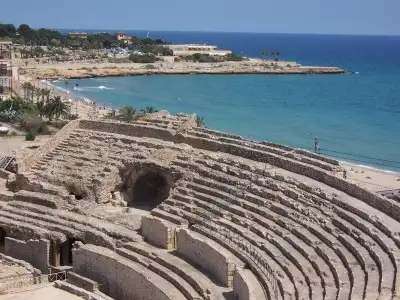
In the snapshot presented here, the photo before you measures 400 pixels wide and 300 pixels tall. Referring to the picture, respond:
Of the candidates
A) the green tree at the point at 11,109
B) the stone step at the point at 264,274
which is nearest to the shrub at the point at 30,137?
the green tree at the point at 11,109

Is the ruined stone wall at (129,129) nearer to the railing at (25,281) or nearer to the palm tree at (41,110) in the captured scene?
the railing at (25,281)

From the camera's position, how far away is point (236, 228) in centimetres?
2039

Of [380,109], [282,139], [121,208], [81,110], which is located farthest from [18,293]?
[380,109]

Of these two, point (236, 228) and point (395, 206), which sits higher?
point (395, 206)

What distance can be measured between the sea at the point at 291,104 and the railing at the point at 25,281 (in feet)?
74.6

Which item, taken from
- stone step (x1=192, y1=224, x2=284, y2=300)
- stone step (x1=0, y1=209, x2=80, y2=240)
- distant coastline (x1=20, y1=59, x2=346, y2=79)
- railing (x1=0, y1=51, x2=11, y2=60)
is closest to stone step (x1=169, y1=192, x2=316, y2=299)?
stone step (x1=192, y1=224, x2=284, y2=300)

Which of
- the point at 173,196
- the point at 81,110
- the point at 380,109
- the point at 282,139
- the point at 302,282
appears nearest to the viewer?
the point at 302,282

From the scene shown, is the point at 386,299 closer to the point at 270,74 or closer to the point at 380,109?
the point at 380,109

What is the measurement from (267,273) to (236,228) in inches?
126

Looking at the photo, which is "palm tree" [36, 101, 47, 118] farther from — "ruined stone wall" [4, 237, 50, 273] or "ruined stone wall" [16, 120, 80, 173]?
"ruined stone wall" [4, 237, 50, 273]

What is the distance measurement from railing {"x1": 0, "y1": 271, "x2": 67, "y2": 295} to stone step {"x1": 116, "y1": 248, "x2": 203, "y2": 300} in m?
2.21

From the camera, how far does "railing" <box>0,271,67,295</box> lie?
2077 centimetres

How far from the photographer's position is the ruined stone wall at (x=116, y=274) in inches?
746

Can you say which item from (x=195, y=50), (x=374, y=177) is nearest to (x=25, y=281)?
(x=374, y=177)
